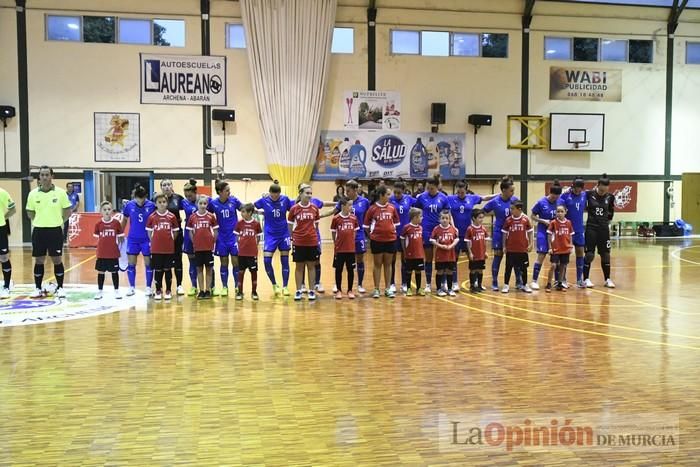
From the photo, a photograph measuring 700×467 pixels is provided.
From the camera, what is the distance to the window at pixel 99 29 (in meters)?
18.6

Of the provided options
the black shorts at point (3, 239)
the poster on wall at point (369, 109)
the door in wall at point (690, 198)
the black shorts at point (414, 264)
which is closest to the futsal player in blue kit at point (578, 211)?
the black shorts at point (414, 264)

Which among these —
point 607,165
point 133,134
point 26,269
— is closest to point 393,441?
point 26,269

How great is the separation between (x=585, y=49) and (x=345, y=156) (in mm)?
9298

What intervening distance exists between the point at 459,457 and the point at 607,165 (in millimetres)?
20138

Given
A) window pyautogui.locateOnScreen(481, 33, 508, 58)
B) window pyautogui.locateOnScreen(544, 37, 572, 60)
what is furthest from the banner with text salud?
window pyautogui.locateOnScreen(544, 37, 572, 60)

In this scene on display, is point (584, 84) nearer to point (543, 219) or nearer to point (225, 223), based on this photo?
point (543, 219)

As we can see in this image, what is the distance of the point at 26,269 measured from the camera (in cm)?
1238

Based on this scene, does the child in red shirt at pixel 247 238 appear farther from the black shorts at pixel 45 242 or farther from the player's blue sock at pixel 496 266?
the player's blue sock at pixel 496 266

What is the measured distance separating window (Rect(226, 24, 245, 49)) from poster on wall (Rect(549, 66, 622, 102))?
1052 cm

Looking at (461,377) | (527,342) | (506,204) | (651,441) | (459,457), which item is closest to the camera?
(459,457)

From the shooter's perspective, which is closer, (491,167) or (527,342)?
(527,342)

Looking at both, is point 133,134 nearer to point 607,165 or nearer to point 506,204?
point 506,204

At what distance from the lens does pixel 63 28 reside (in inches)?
728

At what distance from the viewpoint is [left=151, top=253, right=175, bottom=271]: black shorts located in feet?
27.8
